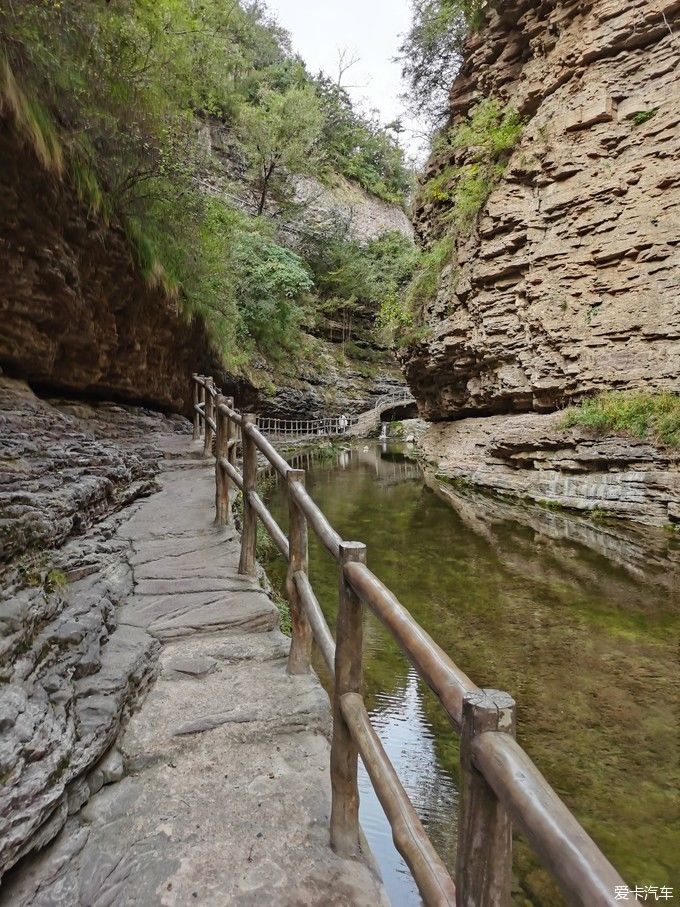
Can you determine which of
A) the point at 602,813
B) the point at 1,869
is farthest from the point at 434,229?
the point at 1,869

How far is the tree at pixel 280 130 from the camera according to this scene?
67.7ft

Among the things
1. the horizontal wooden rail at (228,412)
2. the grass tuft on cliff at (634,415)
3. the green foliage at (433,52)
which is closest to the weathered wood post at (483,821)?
the horizontal wooden rail at (228,412)

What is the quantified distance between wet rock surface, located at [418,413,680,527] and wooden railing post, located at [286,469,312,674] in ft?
20.7

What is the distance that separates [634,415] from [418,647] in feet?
26.5

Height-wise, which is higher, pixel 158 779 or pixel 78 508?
pixel 78 508

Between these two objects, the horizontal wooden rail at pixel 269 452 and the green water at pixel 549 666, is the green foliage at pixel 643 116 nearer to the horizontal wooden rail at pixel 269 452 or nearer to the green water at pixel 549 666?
the green water at pixel 549 666

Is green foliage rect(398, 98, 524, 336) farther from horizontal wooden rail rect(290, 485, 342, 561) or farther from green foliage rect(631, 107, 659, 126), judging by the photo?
horizontal wooden rail rect(290, 485, 342, 561)

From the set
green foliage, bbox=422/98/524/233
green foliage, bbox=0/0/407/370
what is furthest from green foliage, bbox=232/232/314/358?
green foliage, bbox=422/98/524/233

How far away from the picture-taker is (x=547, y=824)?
0.75 m

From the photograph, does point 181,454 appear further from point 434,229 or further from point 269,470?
point 434,229

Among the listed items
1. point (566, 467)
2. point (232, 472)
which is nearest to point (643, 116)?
point (566, 467)

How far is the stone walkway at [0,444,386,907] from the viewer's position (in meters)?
1.46

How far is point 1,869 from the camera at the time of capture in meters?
1.36

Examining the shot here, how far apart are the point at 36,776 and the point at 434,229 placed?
14.7 metres
